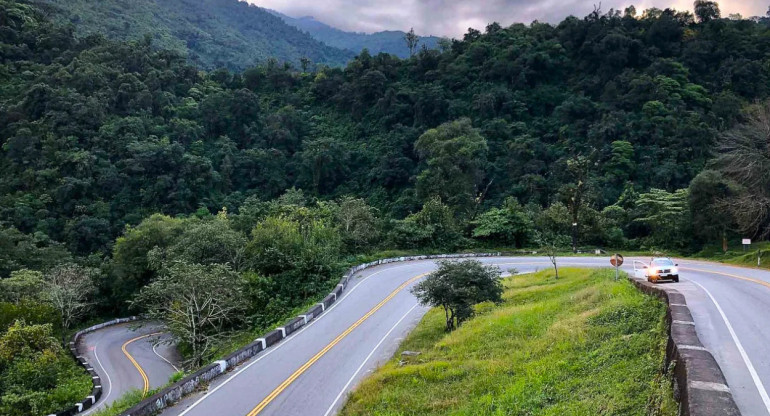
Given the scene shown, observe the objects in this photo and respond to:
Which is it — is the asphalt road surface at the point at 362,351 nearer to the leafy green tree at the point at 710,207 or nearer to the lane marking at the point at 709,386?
the lane marking at the point at 709,386

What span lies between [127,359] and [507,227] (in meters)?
30.5

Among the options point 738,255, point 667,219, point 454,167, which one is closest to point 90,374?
point 454,167

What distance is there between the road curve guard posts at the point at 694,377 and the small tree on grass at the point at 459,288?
33.3 feet

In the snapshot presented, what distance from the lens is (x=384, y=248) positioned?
131 feet

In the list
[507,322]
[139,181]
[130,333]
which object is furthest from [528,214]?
[139,181]

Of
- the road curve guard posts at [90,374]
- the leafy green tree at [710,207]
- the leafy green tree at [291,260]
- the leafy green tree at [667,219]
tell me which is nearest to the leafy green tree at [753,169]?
the leafy green tree at [710,207]

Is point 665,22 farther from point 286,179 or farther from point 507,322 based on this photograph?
point 507,322

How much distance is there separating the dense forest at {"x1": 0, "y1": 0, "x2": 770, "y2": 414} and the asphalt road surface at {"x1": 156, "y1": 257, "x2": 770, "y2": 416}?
496 centimetres

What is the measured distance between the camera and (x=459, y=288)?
62.6 feet

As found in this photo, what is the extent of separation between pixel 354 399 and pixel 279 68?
84.6 meters

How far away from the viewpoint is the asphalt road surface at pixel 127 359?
1043 inches

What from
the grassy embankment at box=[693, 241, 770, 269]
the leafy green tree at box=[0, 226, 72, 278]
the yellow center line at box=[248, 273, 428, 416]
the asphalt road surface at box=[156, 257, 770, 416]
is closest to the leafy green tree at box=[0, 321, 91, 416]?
the asphalt road surface at box=[156, 257, 770, 416]

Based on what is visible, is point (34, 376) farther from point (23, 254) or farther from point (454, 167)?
point (454, 167)

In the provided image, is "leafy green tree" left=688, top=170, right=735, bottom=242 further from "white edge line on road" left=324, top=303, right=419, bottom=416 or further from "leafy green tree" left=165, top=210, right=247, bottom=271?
"leafy green tree" left=165, top=210, right=247, bottom=271
